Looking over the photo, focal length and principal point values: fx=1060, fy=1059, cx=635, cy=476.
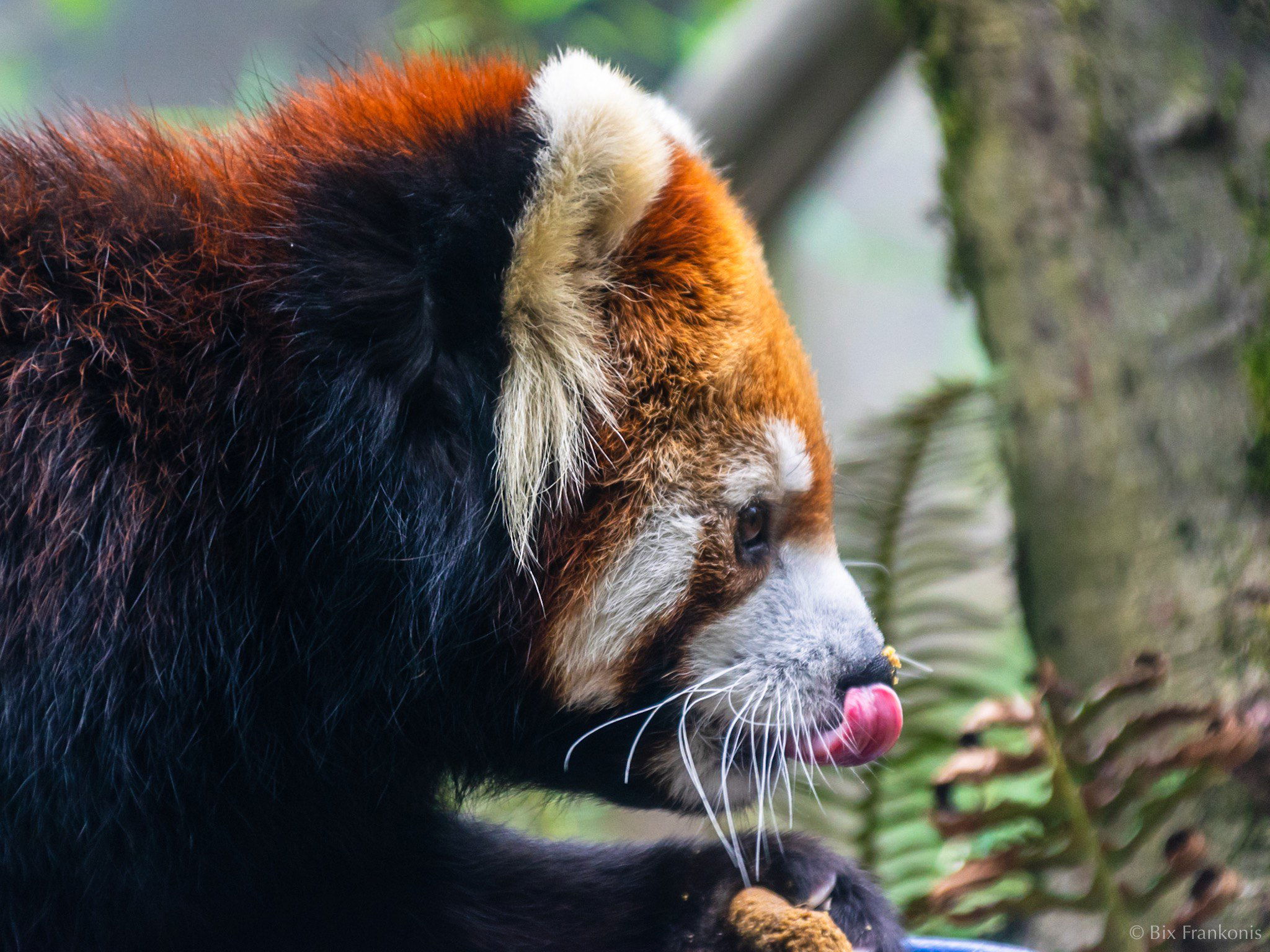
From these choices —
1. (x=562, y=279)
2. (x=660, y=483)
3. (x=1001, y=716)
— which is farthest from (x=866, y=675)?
(x=562, y=279)

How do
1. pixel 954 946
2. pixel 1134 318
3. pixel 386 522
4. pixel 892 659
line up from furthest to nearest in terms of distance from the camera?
pixel 1134 318
pixel 892 659
pixel 954 946
pixel 386 522

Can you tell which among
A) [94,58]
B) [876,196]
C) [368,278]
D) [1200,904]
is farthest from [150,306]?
[876,196]

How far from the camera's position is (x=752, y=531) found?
1480 mm

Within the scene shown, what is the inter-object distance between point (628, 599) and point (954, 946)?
2.14 ft

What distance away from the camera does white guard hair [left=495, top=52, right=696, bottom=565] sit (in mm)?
1298

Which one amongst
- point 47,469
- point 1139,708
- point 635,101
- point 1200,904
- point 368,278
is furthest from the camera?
point 1139,708

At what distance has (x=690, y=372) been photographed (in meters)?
1.42

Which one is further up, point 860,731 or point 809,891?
point 860,731

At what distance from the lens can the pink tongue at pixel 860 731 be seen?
1.49m

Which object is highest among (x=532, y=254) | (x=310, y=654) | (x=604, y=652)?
(x=532, y=254)

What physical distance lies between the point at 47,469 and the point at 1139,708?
175cm

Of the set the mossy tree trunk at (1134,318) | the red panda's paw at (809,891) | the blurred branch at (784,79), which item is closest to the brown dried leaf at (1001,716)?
the red panda's paw at (809,891)

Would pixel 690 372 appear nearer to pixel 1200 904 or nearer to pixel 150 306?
pixel 150 306

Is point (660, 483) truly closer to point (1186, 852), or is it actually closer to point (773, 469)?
point (773, 469)
